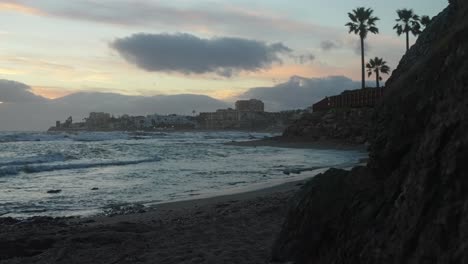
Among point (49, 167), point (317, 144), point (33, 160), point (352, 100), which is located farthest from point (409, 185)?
point (352, 100)

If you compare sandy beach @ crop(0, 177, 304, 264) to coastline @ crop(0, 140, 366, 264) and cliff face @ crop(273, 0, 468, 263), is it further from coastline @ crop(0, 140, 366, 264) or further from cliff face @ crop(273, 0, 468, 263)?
cliff face @ crop(273, 0, 468, 263)

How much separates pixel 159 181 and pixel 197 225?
10.8 metres

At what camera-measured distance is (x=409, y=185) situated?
3324mm

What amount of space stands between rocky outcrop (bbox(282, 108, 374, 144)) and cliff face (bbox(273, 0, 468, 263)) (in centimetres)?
3984

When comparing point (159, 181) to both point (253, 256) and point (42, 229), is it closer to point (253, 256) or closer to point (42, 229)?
point (42, 229)

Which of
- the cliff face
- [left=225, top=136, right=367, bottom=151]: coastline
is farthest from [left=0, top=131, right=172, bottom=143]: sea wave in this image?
the cliff face

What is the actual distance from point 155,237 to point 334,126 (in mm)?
45053

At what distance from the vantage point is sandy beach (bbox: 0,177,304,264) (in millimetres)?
6527

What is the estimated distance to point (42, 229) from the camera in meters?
9.02

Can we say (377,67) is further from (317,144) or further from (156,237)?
(156,237)

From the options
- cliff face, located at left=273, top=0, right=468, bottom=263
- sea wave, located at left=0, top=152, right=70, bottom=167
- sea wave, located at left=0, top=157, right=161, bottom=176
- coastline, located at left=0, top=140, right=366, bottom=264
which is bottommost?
sea wave, located at left=0, top=157, right=161, bottom=176

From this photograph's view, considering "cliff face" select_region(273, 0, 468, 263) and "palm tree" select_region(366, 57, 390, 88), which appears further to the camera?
"palm tree" select_region(366, 57, 390, 88)

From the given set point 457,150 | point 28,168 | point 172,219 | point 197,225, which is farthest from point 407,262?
point 28,168

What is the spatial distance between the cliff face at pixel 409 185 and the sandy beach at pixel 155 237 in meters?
1.19
